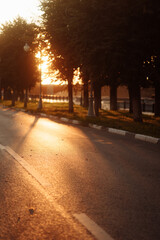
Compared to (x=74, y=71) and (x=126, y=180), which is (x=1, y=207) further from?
(x=74, y=71)

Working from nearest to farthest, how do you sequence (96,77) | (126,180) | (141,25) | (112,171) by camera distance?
(126,180) → (112,171) → (141,25) → (96,77)

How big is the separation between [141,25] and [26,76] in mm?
25358

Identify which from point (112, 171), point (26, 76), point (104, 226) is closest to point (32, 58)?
point (26, 76)

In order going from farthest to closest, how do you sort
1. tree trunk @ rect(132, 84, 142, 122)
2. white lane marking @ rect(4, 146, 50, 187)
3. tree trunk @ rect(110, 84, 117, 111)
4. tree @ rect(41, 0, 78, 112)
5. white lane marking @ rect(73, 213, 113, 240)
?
tree trunk @ rect(110, 84, 117, 111) → tree @ rect(41, 0, 78, 112) → tree trunk @ rect(132, 84, 142, 122) → white lane marking @ rect(4, 146, 50, 187) → white lane marking @ rect(73, 213, 113, 240)

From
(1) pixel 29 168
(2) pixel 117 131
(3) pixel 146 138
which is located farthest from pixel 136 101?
(1) pixel 29 168

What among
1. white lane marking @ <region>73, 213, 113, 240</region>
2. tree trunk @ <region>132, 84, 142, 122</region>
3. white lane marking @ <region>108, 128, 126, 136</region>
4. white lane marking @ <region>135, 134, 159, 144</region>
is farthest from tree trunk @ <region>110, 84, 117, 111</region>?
white lane marking @ <region>73, 213, 113, 240</region>

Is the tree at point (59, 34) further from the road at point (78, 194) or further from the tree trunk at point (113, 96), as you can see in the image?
the road at point (78, 194)

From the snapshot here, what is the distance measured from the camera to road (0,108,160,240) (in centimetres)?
385

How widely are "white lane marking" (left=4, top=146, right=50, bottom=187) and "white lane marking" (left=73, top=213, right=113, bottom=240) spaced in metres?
1.55

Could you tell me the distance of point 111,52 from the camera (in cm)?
1628

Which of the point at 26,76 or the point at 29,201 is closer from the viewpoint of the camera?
the point at 29,201

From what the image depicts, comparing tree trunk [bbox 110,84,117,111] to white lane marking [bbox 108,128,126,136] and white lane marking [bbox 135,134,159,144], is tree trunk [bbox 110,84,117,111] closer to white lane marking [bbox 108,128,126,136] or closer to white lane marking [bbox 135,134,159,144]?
white lane marking [bbox 108,128,126,136]

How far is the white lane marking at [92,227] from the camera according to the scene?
3.67 meters

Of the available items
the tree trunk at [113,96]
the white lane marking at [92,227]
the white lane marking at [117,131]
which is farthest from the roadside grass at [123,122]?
the white lane marking at [92,227]
